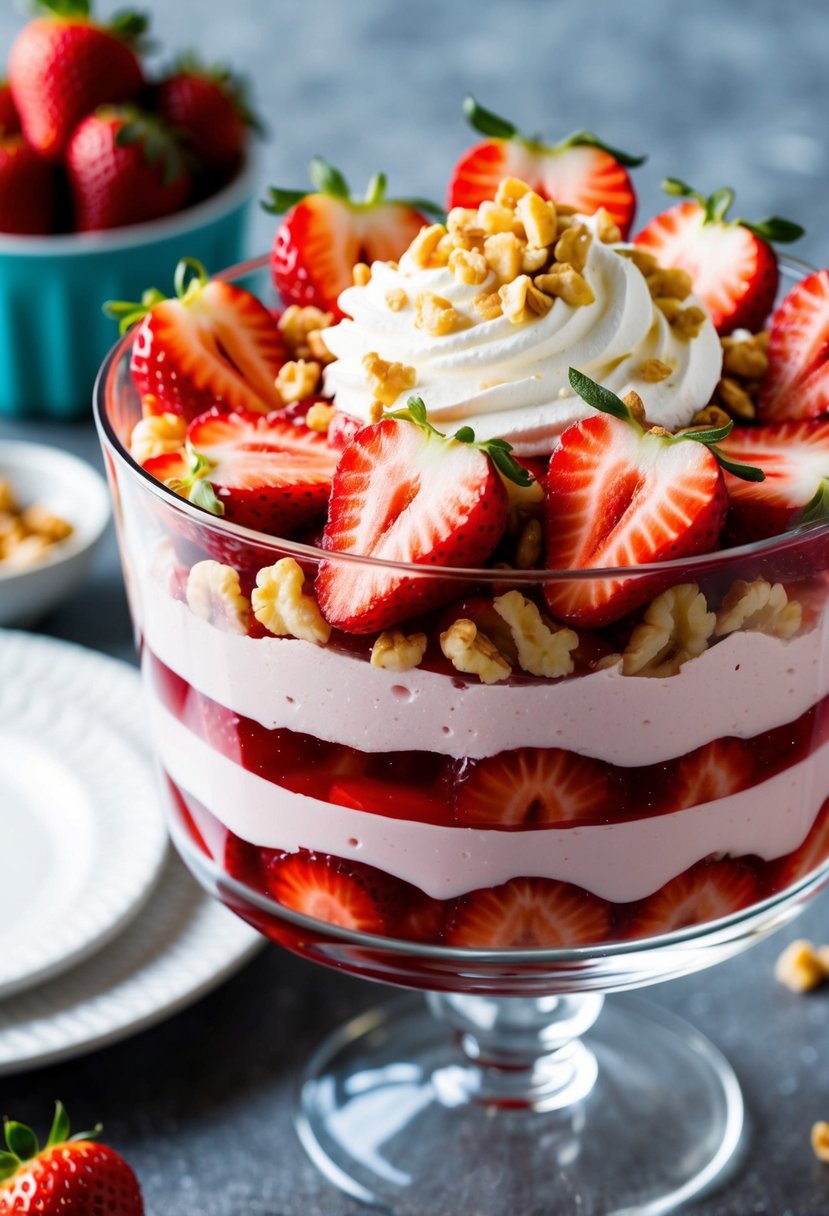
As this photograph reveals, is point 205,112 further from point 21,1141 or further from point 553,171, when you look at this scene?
point 21,1141

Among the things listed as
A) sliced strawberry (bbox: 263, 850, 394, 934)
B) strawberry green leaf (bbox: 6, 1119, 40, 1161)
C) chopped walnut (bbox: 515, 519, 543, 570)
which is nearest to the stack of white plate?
strawberry green leaf (bbox: 6, 1119, 40, 1161)

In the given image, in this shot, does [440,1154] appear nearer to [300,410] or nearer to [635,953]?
[635,953]

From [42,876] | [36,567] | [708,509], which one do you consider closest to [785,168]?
[36,567]

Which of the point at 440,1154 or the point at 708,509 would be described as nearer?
the point at 708,509

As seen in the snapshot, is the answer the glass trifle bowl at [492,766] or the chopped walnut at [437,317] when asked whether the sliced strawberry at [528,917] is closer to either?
the glass trifle bowl at [492,766]

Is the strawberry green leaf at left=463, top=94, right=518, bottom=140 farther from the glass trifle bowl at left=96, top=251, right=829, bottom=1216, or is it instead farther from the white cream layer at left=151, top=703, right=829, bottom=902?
the white cream layer at left=151, top=703, right=829, bottom=902

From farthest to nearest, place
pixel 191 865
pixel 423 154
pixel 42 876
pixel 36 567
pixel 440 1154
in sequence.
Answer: pixel 423 154 < pixel 36 567 < pixel 42 876 < pixel 440 1154 < pixel 191 865

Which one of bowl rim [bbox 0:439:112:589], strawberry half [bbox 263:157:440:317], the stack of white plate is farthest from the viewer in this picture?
bowl rim [bbox 0:439:112:589]
